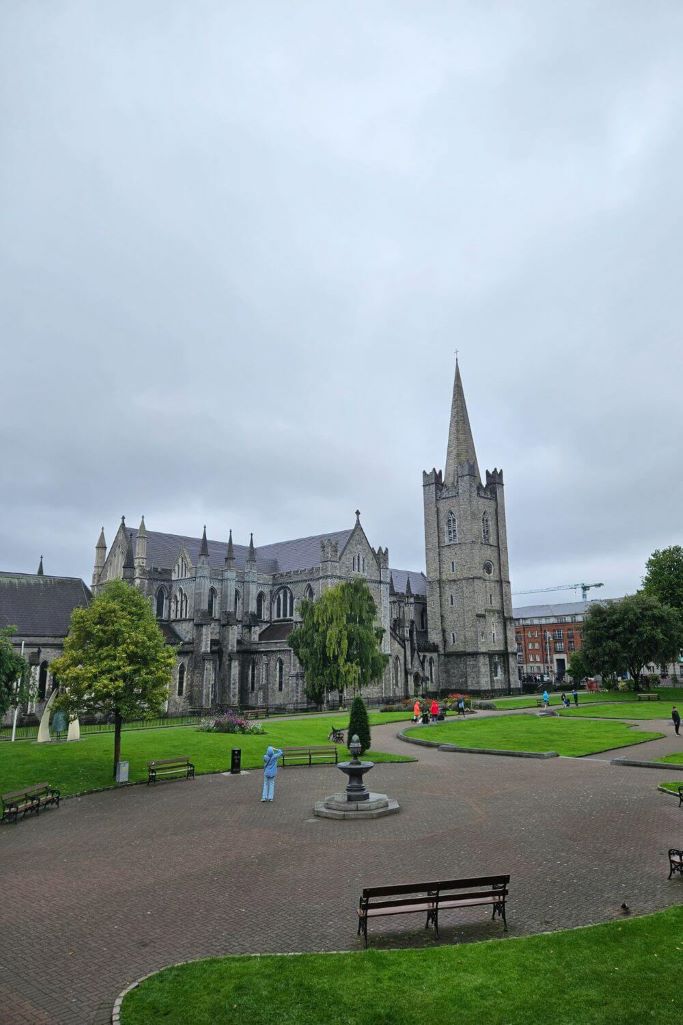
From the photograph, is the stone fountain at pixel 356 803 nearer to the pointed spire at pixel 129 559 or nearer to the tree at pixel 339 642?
the tree at pixel 339 642

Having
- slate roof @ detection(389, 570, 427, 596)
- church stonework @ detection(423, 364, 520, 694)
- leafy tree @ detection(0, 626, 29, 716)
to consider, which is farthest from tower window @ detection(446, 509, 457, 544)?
leafy tree @ detection(0, 626, 29, 716)

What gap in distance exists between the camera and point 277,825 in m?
17.8

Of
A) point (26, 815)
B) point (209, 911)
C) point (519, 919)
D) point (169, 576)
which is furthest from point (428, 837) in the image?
point (169, 576)

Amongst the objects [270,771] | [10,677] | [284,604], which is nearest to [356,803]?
[270,771]

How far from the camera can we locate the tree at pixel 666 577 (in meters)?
69.8

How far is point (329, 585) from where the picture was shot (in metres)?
62.7

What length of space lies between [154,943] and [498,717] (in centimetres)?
4008

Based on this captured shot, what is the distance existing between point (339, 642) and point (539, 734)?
18414 millimetres

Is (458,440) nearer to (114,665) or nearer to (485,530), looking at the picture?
(485,530)

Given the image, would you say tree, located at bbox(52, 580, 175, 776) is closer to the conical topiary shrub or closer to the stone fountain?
the conical topiary shrub

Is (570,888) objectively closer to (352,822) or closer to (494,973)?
(494,973)

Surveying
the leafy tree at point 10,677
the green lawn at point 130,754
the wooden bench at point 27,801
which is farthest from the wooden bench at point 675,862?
the leafy tree at point 10,677

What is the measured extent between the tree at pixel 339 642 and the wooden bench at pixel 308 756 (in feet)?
65.3

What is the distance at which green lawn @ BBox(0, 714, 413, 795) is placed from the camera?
24625mm
